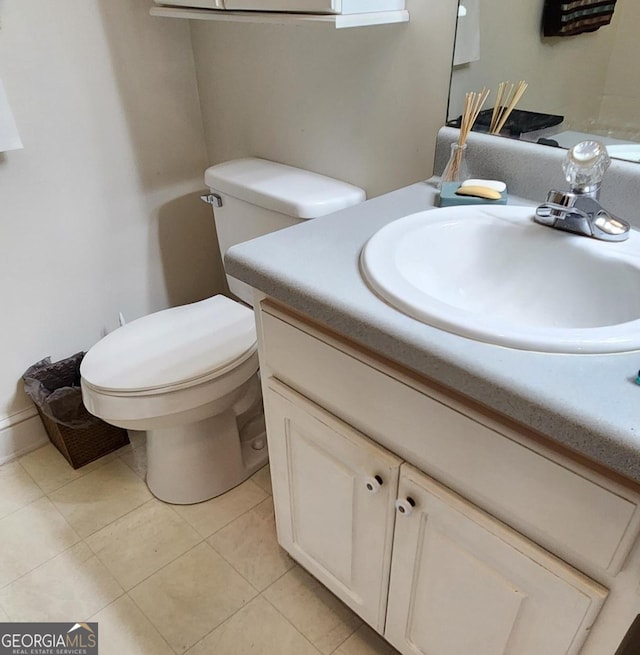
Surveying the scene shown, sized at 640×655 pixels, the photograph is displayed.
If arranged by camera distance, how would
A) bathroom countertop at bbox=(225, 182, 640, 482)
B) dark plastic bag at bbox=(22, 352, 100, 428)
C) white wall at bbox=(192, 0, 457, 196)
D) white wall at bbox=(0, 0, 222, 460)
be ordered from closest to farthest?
bathroom countertop at bbox=(225, 182, 640, 482)
white wall at bbox=(192, 0, 457, 196)
white wall at bbox=(0, 0, 222, 460)
dark plastic bag at bbox=(22, 352, 100, 428)

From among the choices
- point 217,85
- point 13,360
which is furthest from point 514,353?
point 13,360

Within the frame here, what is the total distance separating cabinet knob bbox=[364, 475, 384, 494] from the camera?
84 cm

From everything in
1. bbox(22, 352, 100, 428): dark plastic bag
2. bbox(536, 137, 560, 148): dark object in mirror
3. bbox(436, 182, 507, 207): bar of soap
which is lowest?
bbox(22, 352, 100, 428): dark plastic bag

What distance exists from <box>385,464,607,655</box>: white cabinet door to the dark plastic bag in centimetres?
107

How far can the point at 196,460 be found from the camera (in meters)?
1.47

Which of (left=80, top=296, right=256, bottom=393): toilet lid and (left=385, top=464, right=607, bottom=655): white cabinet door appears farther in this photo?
(left=80, top=296, right=256, bottom=393): toilet lid

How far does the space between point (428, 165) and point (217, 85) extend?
0.76 m

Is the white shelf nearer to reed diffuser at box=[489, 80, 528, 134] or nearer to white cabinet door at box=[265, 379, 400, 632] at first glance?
reed diffuser at box=[489, 80, 528, 134]

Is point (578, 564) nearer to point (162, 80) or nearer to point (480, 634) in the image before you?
point (480, 634)

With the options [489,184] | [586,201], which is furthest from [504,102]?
[586,201]

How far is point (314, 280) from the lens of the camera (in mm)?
760

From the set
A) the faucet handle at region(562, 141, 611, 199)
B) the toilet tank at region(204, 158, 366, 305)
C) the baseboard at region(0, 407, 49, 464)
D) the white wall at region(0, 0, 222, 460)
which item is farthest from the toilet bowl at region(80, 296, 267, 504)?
the faucet handle at region(562, 141, 611, 199)

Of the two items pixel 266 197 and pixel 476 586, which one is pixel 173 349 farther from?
pixel 476 586

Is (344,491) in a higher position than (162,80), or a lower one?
lower
